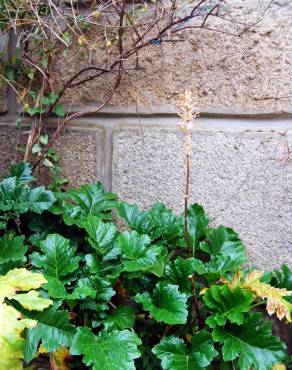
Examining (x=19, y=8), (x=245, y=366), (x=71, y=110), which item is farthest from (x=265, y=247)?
(x=19, y=8)

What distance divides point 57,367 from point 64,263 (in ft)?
0.80

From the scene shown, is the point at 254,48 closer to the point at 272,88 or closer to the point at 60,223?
the point at 272,88

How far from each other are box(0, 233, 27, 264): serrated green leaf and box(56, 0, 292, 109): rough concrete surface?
574 mm

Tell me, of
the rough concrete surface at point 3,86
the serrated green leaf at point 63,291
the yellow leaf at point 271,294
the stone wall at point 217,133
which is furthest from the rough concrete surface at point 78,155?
the yellow leaf at point 271,294

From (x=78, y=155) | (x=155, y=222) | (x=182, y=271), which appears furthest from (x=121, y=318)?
(x=78, y=155)

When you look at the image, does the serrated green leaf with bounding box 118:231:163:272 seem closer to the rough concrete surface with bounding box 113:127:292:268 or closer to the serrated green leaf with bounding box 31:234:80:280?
the serrated green leaf with bounding box 31:234:80:280

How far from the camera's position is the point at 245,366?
1.00 m

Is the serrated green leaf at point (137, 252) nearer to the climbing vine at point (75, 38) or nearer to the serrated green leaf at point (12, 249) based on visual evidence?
the serrated green leaf at point (12, 249)

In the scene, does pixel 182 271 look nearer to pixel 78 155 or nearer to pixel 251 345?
pixel 251 345

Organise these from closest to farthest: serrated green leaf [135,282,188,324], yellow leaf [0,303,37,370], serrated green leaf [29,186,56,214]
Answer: yellow leaf [0,303,37,370] → serrated green leaf [135,282,188,324] → serrated green leaf [29,186,56,214]

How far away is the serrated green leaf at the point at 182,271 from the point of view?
3.74 ft

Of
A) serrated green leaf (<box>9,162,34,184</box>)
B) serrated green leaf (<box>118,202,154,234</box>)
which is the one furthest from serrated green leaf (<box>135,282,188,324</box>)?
serrated green leaf (<box>9,162,34,184</box>)

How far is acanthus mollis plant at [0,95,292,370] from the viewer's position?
39.4 inches

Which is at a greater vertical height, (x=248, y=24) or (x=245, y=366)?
(x=248, y=24)
